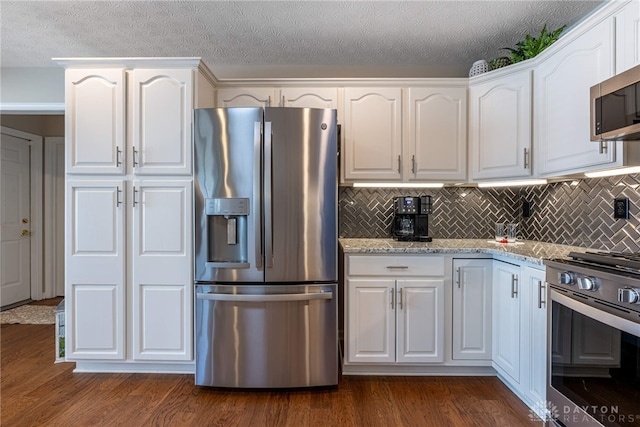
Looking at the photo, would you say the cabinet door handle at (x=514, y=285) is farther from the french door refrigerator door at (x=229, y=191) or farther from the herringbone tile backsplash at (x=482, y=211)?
the french door refrigerator door at (x=229, y=191)

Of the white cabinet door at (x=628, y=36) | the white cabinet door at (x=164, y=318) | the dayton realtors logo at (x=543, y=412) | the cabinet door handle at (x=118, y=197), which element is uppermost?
the white cabinet door at (x=628, y=36)

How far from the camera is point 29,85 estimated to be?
3.22m

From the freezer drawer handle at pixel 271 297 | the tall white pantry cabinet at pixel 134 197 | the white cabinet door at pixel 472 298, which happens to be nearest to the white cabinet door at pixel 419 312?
the white cabinet door at pixel 472 298

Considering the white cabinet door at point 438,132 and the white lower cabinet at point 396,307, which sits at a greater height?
the white cabinet door at point 438,132

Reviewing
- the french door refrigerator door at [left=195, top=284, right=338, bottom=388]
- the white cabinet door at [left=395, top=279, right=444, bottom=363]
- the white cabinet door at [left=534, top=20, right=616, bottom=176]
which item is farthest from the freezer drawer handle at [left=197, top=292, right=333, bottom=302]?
the white cabinet door at [left=534, top=20, right=616, bottom=176]

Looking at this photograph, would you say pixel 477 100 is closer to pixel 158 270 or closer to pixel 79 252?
pixel 158 270

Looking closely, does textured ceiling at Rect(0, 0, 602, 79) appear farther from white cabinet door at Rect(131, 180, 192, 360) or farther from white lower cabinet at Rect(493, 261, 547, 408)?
white lower cabinet at Rect(493, 261, 547, 408)

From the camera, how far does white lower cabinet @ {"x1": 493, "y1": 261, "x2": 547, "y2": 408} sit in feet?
5.94

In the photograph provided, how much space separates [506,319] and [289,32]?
251 cm

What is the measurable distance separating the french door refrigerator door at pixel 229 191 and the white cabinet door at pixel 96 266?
2.08ft

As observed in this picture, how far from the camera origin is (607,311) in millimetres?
1330

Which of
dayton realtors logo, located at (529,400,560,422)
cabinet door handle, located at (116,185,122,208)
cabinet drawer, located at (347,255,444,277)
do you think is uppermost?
cabinet door handle, located at (116,185,122,208)

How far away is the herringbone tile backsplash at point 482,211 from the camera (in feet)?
7.61

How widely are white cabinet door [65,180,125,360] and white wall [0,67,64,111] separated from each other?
159cm
